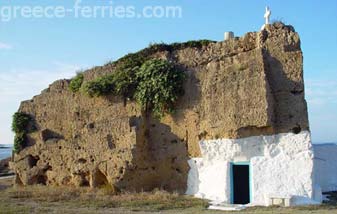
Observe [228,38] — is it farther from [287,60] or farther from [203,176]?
[203,176]

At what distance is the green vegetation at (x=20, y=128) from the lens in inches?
810

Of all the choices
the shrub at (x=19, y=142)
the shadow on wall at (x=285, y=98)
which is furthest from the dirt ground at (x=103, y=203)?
the shrub at (x=19, y=142)

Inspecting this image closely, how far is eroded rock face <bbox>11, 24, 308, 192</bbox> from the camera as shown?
597 inches

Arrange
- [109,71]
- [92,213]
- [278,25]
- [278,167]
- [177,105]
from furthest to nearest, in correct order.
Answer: [109,71], [177,105], [278,25], [278,167], [92,213]

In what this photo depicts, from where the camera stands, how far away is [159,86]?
16844 mm

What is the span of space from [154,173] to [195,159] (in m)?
1.81

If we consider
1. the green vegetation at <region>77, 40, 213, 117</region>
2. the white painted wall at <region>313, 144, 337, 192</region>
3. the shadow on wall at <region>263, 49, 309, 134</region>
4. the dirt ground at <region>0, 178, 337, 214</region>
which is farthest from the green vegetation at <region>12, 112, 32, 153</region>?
the white painted wall at <region>313, 144, 337, 192</region>

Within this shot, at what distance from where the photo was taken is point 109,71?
62.1 feet

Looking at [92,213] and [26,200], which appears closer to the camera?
[92,213]

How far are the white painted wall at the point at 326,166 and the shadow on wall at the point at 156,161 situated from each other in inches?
200

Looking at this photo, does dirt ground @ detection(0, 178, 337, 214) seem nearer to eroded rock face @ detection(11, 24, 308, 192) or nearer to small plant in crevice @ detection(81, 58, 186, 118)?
eroded rock face @ detection(11, 24, 308, 192)

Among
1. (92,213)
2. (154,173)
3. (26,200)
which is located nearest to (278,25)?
(154,173)

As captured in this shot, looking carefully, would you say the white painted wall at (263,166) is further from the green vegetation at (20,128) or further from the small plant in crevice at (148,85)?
the green vegetation at (20,128)

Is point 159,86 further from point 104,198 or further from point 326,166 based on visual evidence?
point 326,166
